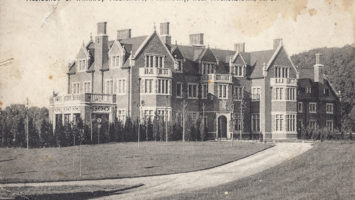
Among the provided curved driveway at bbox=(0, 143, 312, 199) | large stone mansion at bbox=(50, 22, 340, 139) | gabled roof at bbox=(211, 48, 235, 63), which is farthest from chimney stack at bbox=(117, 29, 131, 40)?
curved driveway at bbox=(0, 143, 312, 199)

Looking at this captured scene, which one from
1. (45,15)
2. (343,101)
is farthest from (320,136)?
(45,15)

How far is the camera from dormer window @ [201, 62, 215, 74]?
4488 cm

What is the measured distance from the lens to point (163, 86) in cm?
3991

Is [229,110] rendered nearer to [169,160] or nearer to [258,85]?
[258,85]

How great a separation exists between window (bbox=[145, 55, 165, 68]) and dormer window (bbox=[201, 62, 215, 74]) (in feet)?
17.0

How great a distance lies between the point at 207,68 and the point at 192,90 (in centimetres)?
261

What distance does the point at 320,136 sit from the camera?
45.4 meters

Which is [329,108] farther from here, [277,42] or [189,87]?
[189,87]

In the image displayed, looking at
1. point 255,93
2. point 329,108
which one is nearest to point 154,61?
point 255,93

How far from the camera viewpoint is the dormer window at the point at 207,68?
4488 centimetres

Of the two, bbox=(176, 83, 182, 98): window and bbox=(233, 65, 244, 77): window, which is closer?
bbox=(176, 83, 182, 98): window

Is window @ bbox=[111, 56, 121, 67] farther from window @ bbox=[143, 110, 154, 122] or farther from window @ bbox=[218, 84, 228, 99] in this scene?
window @ bbox=[218, 84, 228, 99]

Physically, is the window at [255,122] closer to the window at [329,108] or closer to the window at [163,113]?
the window at [329,108]

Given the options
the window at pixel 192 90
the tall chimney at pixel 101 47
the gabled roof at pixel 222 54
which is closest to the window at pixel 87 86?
the tall chimney at pixel 101 47
